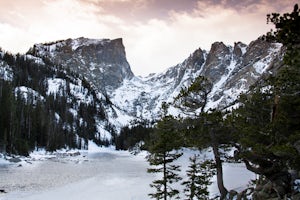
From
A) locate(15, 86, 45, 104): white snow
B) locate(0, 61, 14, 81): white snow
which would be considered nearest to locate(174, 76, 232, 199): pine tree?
locate(15, 86, 45, 104): white snow

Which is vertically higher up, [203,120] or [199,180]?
[203,120]

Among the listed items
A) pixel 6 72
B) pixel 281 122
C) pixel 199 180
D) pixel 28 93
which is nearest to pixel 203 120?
pixel 199 180

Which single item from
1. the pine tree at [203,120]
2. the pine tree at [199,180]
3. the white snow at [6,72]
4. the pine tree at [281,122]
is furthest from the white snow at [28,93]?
the pine tree at [281,122]

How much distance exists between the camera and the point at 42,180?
42.9m

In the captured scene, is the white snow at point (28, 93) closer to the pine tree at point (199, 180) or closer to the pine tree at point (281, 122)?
the pine tree at point (199, 180)

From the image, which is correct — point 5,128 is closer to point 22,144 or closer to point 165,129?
point 22,144

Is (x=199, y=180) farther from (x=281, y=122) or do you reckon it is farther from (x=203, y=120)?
(x=281, y=122)

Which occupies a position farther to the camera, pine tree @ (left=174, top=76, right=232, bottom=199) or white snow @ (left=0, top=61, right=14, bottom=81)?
white snow @ (left=0, top=61, right=14, bottom=81)

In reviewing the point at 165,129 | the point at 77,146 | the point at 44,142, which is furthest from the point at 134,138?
the point at 165,129

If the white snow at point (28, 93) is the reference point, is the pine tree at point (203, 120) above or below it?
below

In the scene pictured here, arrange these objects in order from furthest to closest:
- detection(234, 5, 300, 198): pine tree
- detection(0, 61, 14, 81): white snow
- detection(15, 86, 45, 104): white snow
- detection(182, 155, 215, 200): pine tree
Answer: detection(0, 61, 14, 81): white snow < detection(15, 86, 45, 104): white snow < detection(182, 155, 215, 200): pine tree < detection(234, 5, 300, 198): pine tree

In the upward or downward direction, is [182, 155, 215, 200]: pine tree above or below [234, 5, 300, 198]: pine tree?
below

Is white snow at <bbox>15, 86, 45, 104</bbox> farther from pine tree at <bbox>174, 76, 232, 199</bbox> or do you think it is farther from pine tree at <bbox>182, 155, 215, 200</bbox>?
pine tree at <bbox>174, 76, 232, 199</bbox>

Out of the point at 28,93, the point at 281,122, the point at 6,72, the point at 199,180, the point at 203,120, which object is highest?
the point at 6,72
